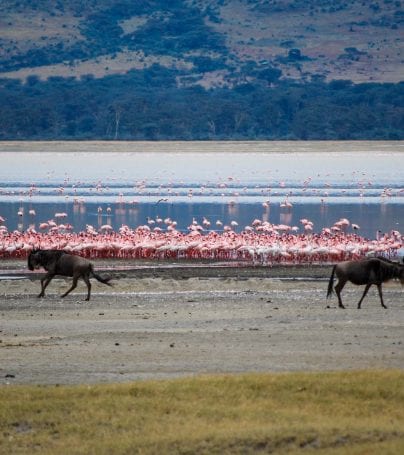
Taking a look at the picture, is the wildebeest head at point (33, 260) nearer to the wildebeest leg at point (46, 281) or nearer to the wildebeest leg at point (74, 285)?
the wildebeest leg at point (46, 281)

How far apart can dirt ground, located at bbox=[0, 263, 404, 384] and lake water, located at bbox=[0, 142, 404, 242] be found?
13.2m

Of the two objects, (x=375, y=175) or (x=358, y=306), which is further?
(x=375, y=175)

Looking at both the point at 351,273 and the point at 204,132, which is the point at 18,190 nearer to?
the point at 351,273

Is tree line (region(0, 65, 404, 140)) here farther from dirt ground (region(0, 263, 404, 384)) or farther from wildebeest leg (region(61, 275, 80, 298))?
wildebeest leg (region(61, 275, 80, 298))

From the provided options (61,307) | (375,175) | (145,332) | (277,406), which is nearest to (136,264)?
(61,307)

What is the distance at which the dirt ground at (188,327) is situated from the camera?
13070 mm

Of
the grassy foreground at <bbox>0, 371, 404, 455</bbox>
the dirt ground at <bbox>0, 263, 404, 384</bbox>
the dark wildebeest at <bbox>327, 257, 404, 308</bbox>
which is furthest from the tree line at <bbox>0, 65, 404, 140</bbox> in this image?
the grassy foreground at <bbox>0, 371, 404, 455</bbox>

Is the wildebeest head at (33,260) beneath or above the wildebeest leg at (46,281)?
above

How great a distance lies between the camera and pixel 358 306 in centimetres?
1839

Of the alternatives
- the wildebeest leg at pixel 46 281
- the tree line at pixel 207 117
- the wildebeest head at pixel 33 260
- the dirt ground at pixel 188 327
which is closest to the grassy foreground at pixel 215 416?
the dirt ground at pixel 188 327

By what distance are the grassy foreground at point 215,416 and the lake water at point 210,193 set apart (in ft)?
79.2

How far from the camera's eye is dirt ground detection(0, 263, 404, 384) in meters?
13.1

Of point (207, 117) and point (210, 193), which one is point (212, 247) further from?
point (207, 117)

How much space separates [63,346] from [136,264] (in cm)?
1228
